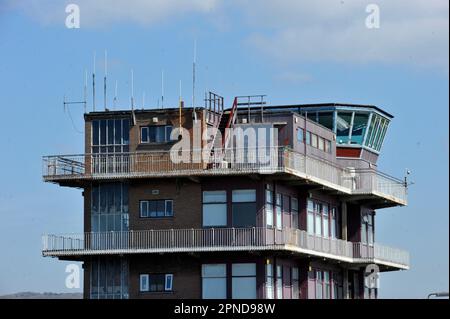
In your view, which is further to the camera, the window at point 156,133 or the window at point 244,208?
the window at point 156,133

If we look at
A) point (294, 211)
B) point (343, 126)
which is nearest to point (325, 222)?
point (294, 211)

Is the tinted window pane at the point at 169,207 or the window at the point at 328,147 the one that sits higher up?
the window at the point at 328,147

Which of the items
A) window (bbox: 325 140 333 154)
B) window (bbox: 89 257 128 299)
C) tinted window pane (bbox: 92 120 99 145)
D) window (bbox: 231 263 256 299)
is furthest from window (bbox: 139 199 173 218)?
window (bbox: 325 140 333 154)

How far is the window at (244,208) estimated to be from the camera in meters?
76.1

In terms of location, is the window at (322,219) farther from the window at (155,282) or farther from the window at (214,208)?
the window at (155,282)

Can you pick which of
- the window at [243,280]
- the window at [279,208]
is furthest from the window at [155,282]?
the window at [279,208]

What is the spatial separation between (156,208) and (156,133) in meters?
4.88

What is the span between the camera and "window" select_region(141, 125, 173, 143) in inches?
3095

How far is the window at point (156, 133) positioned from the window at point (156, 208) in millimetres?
3917

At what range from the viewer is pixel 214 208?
77000 millimetres

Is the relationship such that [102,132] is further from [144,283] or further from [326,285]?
[326,285]
